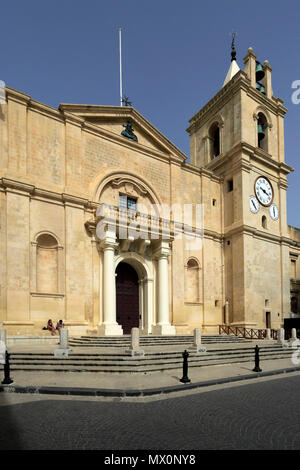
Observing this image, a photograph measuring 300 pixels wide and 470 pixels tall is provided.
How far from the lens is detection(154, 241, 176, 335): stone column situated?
22473mm

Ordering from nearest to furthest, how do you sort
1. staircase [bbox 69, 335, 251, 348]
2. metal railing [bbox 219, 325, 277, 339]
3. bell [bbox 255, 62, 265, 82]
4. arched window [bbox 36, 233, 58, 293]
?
1. staircase [bbox 69, 335, 251, 348]
2. arched window [bbox 36, 233, 58, 293]
3. metal railing [bbox 219, 325, 277, 339]
4. bell [bbox 255, 62, 265, 82]

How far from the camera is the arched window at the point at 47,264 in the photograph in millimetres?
19334

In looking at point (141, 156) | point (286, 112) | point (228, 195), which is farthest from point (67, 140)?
point (286, 112)

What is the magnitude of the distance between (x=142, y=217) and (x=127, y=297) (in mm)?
5277

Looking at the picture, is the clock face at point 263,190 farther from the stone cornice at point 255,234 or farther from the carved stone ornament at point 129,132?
the carved stone ornament at point 129,132

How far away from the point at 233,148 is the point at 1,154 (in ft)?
57.2

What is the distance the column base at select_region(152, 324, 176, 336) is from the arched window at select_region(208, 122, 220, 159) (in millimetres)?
16904

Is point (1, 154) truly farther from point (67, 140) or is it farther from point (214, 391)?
point (214, 391)

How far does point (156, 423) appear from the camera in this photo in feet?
21.6

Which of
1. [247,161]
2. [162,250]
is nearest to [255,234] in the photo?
[247,161]

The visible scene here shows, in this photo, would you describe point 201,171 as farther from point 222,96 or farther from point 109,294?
point 109,294

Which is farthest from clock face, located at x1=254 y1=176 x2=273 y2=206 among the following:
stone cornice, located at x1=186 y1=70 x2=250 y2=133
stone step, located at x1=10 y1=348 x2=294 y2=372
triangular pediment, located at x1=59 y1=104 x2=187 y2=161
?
stone step, located at x1=10 y1=348 x2=294 y2=372

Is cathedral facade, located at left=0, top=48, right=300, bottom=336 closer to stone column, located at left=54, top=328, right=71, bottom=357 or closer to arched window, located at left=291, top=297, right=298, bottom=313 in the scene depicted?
stone column, located at left=54, top=328, right=71, bottom=357

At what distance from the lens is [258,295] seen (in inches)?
1070
